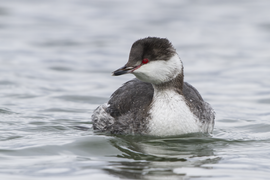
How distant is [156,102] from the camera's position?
8.98 metres

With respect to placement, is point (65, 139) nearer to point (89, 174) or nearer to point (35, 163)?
point (35, 163)

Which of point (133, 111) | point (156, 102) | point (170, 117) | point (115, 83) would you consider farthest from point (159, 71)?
point (115, 83)

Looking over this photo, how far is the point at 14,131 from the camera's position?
966 centimetres

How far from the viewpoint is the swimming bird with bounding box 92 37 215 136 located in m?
8.48

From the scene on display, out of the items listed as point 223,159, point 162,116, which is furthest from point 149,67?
point 223,159

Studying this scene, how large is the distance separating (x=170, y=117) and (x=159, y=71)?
0.80 meters

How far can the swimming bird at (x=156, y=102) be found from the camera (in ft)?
27.8

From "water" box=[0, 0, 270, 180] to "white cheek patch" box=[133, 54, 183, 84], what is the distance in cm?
104

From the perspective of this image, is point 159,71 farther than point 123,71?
Yes

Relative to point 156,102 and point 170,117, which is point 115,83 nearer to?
point 156,102

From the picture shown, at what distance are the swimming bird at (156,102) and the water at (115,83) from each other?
251 millimetres

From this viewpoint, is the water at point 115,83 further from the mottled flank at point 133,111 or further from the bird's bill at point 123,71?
the bird's bill at point 123,71

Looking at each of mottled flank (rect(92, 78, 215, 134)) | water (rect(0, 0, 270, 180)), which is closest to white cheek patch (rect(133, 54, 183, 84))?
mottled flank (rect(92, 78, 215, 134))

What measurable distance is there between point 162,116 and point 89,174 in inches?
83.6
